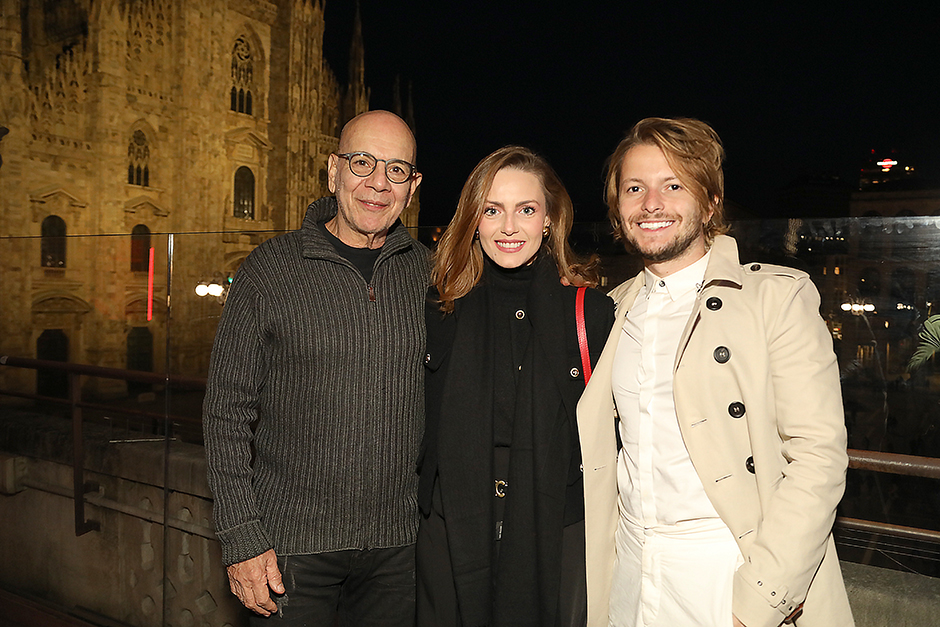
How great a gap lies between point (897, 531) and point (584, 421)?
4.88 feet

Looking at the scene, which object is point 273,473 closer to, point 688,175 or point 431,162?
point 688,175

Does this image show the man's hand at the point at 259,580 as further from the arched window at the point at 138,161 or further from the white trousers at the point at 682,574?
the arched window at the point at 138,161

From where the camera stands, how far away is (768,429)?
1.38 metres

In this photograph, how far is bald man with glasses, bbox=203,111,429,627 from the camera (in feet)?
5.43

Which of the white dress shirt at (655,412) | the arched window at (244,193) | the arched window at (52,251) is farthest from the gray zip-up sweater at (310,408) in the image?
the arched window at (244,193)

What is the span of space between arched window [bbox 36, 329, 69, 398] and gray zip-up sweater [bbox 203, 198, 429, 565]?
322 centimetres

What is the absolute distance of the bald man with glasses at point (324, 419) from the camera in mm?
1655

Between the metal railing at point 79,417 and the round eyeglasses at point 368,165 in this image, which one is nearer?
the round eyeglasses at point 368,165

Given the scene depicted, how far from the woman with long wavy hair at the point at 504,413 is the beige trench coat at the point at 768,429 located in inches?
14.7

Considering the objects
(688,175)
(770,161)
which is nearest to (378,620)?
(688,175)

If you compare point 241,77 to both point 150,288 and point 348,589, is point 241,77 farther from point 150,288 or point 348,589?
point 348,589

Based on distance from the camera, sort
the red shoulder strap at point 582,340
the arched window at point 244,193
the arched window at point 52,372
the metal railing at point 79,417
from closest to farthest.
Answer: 1. the red shoulder strap at point 582,340
2. the metal railing at point 79,417
3. the arched window at point 52,372
4. the arched window at point 244,193

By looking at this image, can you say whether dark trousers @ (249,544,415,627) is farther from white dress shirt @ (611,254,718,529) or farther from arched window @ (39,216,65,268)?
arched window @ (39,216,65,268)

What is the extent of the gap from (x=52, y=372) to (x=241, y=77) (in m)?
25.8
